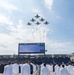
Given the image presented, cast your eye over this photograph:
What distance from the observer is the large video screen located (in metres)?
49.6

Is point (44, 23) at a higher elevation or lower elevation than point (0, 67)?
higher

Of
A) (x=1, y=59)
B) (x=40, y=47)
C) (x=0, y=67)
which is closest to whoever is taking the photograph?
(x=0, y=67)

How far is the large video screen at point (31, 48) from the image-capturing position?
49.6 meters

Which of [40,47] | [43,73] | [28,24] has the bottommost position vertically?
[43,73]

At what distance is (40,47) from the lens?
164ft

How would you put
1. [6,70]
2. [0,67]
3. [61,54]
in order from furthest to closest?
[61,54], [0,67], [6,70]

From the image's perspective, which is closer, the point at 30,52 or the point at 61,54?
the point at 30,52

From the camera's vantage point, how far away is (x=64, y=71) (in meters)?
16.6

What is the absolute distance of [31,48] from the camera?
50.0 meters

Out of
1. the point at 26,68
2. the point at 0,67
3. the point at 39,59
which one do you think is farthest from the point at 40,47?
the point at 26,68

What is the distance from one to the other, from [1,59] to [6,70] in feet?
155

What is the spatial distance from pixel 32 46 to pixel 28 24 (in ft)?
41.2

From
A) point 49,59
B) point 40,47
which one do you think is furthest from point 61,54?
point 40,47

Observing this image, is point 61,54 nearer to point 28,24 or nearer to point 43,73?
point 28,24
